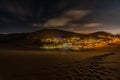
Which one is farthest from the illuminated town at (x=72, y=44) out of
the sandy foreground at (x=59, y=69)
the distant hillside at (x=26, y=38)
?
the sandy foreground at (x=59, y=69)

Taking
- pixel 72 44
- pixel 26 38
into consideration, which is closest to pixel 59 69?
pixel 72 44

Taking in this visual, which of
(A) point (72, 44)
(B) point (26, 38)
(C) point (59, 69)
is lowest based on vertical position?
(C) point (59, 69)

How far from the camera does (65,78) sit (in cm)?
963

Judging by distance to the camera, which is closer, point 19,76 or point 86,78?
point 86,78

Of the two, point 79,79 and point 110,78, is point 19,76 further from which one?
point 110,78

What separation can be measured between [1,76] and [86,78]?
216 inches

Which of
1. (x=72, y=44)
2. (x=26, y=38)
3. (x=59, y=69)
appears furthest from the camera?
(x=26, y=38)

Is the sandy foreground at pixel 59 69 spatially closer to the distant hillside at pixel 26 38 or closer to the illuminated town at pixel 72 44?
the illuminated town at pixel 72 44

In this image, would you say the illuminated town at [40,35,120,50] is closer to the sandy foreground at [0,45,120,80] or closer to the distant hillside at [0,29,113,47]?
the distant hillside at [0,29,113,47]

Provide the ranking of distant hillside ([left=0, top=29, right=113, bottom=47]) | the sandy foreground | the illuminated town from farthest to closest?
distant hillside ([left=0, top=29, right=113, bottom=47])
the illuminated town
the sandy foreground

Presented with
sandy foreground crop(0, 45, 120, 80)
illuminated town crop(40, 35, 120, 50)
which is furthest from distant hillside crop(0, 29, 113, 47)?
sandy foreground crop(0, 45, 120, 80)

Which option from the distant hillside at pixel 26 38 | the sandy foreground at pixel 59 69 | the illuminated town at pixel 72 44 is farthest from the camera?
the distant hillside at pixel 26 38

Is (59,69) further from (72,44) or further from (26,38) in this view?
(26,38)

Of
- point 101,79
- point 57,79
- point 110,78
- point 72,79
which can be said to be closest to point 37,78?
point 57,79
